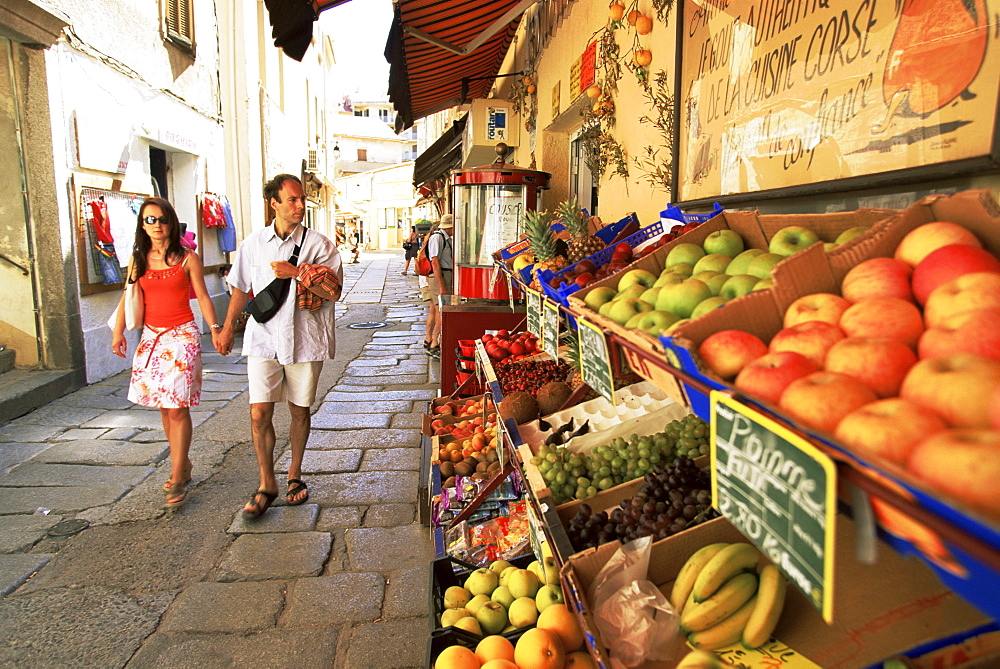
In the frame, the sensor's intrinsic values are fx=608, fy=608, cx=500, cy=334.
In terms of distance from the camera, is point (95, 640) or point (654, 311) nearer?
point (654, 311)

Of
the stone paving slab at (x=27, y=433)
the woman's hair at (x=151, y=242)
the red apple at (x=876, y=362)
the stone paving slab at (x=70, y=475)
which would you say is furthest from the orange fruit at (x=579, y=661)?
the stone paving slab at (x=27, y=433)

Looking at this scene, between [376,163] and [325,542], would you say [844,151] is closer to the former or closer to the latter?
[325,542]

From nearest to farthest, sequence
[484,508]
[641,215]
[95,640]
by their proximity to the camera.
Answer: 1. [95,640]
2. [484,508]
3. [641,215]

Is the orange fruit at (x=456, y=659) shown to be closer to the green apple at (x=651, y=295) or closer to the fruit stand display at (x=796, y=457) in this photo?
the fruit stand display at (x=796, y=457)

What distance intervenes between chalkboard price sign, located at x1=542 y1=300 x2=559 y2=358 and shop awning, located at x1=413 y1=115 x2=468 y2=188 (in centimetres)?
922

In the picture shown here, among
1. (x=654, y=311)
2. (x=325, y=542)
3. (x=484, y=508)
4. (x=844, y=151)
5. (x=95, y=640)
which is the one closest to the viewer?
(x=654, y=311)

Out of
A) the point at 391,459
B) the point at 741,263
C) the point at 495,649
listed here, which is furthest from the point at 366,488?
the point at 741,263

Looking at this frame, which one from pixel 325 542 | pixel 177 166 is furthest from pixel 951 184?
pixel 177 166

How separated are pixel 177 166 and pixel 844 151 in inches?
419

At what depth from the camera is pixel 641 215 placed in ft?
13.9

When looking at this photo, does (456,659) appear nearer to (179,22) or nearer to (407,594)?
(407,594)

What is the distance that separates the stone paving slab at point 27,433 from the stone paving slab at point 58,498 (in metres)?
1.14

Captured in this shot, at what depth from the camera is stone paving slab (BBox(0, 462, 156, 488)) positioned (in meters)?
4.19

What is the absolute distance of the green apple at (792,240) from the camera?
5.75 ft
